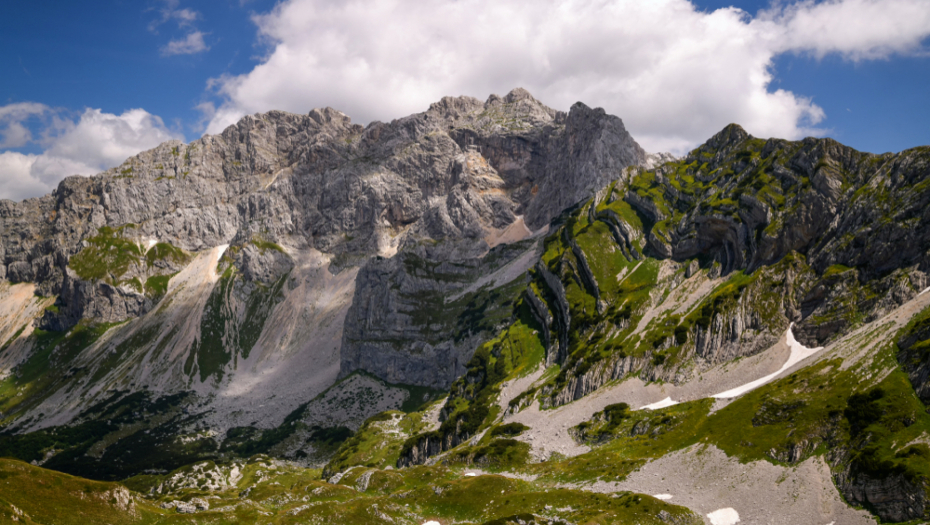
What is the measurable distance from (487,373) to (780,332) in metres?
96.4

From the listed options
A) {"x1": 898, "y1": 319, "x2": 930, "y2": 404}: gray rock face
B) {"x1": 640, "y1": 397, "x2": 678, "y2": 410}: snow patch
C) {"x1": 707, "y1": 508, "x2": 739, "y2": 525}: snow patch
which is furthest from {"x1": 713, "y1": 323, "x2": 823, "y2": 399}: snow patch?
{"x1": 707, "y1": 508, "x2": 739, "y2": 525}: snow patch

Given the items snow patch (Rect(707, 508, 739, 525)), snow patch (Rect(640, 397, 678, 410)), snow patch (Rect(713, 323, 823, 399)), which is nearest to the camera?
snow patch (Rect(707, 508, 739, 525))

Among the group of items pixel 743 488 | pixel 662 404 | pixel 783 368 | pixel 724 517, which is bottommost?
pixel 724 517

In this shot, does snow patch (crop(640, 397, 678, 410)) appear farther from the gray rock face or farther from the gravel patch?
the gray rock face

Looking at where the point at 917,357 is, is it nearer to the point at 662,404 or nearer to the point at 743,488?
the point at 743,488

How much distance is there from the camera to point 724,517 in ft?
217

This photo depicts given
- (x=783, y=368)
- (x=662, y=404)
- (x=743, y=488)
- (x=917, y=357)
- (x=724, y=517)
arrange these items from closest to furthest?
1. (x=724, y=517)
2. (x=743, y=488)
3. (x=917, y=357)
4. (x=783, y=368)
5. (x=662, y=404)

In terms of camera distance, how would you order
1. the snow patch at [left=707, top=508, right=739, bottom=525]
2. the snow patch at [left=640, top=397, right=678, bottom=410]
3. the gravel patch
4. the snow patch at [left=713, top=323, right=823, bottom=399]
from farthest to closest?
the snow patch at [left=640, top=397, right=678, bottom=410], the snow patch at [left=713, top=323, right=823, bottom=399], the snow patch at [left=707, top=508, right=739, bottom=525], the gravel patch

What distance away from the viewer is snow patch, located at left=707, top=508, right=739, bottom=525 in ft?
213

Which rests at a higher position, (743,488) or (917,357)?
(917,357)

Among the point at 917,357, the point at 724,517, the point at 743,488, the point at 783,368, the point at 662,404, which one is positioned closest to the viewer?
the point at 724,517

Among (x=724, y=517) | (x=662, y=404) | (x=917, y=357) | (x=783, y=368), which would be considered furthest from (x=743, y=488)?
(x=662, y=404)

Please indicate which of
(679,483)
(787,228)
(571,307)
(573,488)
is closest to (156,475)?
(571,307)

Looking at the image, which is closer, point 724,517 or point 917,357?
point 724,517
